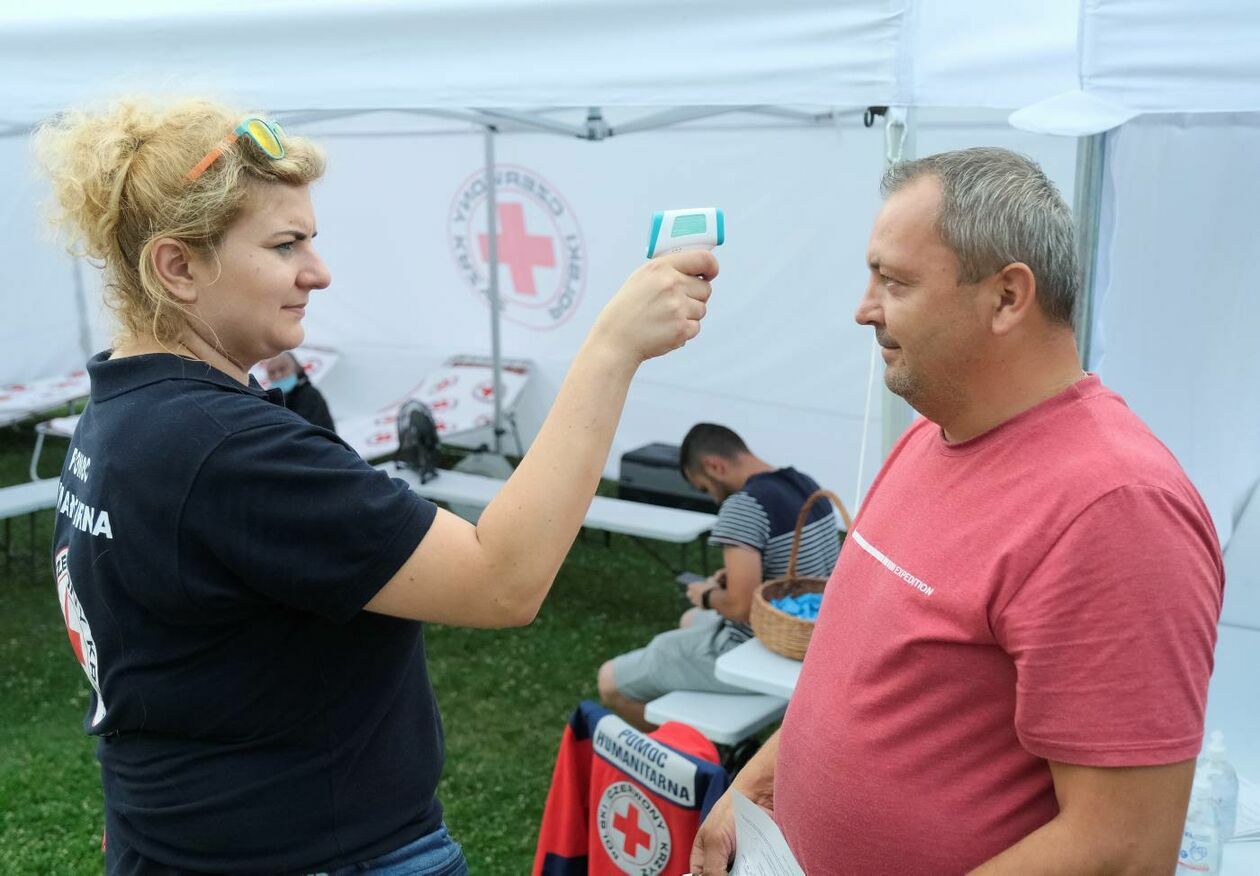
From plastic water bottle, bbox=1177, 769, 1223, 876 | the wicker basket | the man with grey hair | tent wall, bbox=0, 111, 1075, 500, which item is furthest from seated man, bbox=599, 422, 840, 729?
the man with grey hair

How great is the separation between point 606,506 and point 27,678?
246 centimetres

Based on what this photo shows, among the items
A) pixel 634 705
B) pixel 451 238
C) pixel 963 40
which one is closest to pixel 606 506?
pixel 634 705

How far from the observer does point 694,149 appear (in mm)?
6598

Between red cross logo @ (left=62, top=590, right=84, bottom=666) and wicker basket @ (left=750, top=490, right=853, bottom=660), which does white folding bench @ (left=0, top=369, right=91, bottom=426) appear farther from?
red cross logo @ (left=62, top=590, right=84, bottom=666)

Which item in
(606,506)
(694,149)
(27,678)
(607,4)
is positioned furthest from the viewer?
(694,149)

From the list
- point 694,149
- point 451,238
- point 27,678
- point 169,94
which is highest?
point 169,94

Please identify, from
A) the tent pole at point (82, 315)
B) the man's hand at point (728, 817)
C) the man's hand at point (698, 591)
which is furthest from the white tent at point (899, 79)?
the tent pole at point (82, 315)

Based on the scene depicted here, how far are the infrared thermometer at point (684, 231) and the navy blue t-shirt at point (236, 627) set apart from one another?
343 mm

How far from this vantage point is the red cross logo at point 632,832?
2.45 meters

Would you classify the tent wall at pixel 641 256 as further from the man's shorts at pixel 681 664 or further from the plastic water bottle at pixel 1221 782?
the plastic water bottle at pixel 1221 782

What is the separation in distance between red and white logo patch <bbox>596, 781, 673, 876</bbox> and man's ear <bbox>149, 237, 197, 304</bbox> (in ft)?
5.10

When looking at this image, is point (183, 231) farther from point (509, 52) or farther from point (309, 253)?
point (509, 52)

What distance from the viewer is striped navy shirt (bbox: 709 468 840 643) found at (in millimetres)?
3596

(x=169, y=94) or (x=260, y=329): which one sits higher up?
(x=169, y=94)
